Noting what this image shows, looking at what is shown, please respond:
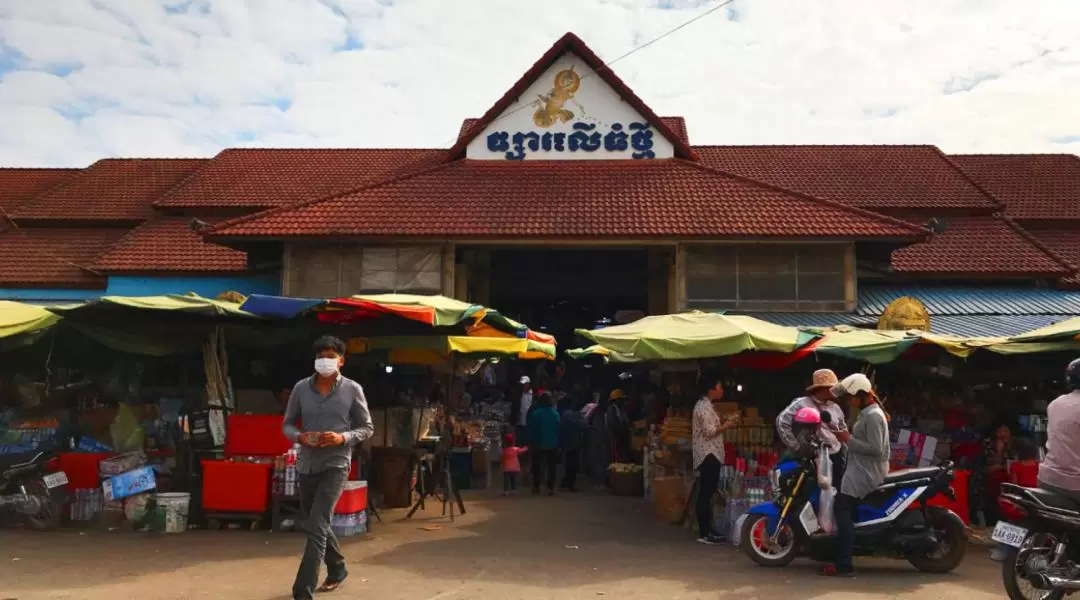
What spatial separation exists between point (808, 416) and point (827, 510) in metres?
0.79

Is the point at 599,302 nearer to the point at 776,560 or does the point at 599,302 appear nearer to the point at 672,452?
the point at 672,452

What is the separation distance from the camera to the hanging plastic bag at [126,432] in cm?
1047

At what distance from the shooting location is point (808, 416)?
7945mm

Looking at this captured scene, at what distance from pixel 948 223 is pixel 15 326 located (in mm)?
18400

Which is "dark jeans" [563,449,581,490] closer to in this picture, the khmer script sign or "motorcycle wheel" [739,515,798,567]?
"motorcycle wheel" [739,515,798,567]

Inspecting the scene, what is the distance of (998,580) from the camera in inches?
302

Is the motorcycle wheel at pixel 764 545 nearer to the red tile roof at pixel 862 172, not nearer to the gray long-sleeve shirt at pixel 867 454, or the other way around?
the gray long-sleeve shirt at pixel 867 454

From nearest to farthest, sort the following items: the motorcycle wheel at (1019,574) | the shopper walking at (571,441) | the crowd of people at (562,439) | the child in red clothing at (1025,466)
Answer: the motorcycle wheel at (1019,574)
the child in red clothing at (1025,466)
the crowd of people at (562,439)
the shopper walking at (571,441)

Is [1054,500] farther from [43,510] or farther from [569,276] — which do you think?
[569,276]

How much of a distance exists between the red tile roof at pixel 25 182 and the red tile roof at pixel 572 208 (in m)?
11.6

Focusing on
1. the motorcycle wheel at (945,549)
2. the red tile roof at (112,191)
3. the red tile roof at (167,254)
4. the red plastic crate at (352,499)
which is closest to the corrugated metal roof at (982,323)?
the motorcycle wheel at (945,549)

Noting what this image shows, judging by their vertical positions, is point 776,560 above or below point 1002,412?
below

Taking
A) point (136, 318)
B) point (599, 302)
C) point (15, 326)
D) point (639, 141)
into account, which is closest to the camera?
point (15, 326)

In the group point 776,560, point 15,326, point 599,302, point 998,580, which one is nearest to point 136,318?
point 15,326
